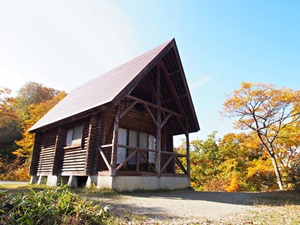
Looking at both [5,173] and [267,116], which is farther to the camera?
[5,173]

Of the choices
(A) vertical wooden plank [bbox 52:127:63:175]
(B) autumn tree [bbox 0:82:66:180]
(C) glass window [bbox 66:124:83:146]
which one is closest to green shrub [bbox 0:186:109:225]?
(C) glass window [bbox 66:124:83:146]

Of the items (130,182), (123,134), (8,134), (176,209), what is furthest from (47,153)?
(8,134)

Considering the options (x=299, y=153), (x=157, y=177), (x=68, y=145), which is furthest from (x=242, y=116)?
(x=68, y=145)

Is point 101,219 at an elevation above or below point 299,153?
below

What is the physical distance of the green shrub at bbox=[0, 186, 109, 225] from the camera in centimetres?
288

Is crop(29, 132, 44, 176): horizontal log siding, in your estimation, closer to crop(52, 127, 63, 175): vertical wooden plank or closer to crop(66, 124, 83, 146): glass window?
crop(52, 127, 63, 175): vertical wooden plank

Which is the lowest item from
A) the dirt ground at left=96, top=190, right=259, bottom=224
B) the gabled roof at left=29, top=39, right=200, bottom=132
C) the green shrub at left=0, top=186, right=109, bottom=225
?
the dirt ground at left=96, top=190, right=259, bottom=224

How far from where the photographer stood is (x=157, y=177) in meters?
10.2

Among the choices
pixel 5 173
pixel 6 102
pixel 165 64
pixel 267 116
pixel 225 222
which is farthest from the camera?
pixel 5 173

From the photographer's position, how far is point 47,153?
13.1m

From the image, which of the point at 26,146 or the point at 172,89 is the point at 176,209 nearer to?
the point at 172,89

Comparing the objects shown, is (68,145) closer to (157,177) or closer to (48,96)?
(157,177)

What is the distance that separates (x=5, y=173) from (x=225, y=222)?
86.1 feet

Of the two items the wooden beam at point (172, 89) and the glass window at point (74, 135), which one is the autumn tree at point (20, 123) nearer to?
the glass window at point (74, 135)
